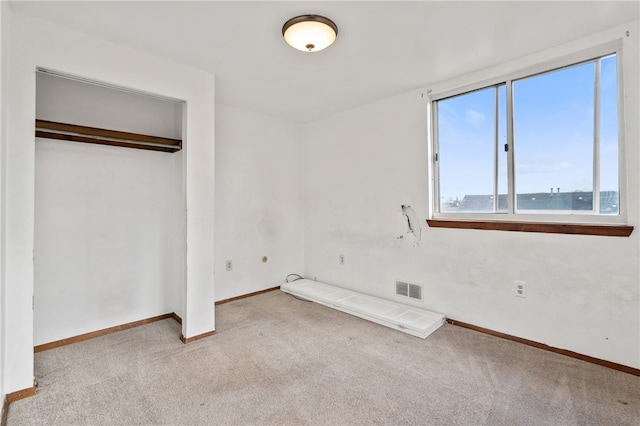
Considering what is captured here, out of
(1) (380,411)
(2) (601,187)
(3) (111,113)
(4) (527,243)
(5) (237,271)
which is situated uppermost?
(3) (111,113)

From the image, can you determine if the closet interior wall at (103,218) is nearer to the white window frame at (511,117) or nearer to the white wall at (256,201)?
the white wall at (256,201)

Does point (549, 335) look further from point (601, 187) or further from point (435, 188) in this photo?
point (435, 188)

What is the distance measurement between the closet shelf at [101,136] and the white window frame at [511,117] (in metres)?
2.50

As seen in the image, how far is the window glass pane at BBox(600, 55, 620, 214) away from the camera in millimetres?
2119

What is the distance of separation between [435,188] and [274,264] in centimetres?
225

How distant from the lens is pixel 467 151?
113 inches

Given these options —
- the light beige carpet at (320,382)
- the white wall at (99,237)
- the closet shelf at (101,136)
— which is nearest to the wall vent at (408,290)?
the light beige carpet at (320,382)

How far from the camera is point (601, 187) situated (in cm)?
218

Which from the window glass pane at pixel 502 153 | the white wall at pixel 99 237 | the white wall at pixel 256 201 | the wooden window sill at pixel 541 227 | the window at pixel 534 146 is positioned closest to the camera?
the wooden window sill at pixel 541 227

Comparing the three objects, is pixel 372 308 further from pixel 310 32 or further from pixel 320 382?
pixel 310 32

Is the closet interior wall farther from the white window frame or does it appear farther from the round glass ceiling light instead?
the white window frame

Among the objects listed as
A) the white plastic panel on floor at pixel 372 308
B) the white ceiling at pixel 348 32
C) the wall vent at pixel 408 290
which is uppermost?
the white ceiling at pixel 348 32

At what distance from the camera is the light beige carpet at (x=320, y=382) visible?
1.67 metres

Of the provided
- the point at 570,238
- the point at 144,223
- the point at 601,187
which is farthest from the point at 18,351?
the point at 601,187
